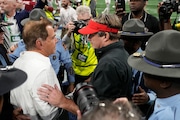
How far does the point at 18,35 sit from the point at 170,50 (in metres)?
3.58

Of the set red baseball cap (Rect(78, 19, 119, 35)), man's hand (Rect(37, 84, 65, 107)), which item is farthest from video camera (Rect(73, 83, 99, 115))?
red baseball cap (Rect(78, 19, 119, 35))

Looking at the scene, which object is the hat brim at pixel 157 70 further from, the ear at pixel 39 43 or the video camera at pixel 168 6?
the video camera at pixel 168 6

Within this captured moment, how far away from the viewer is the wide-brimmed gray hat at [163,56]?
168 cm

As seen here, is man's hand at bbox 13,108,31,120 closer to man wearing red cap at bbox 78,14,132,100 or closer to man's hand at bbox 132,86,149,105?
man wearing red cap at bbox 78,14,132,100

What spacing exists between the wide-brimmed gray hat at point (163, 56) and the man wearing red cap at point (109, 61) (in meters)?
0.46

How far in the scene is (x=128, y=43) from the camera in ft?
9.38

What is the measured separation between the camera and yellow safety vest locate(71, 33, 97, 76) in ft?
14.2

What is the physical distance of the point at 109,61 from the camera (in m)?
2.29

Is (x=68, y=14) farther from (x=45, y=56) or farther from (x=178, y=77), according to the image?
(x=178, y=77)

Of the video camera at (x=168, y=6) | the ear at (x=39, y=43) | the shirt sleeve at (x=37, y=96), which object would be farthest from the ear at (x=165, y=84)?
the video camera at (x=168, y=6)

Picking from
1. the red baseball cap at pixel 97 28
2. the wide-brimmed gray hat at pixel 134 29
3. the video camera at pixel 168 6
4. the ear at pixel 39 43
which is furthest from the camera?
the video camera at pixel 168 6

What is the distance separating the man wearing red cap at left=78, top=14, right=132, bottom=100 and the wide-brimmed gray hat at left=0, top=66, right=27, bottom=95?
1.99 feet

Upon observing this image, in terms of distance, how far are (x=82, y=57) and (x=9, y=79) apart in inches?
108

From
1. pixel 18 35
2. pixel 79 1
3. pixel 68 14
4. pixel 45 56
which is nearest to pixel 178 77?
pixel 45 56
